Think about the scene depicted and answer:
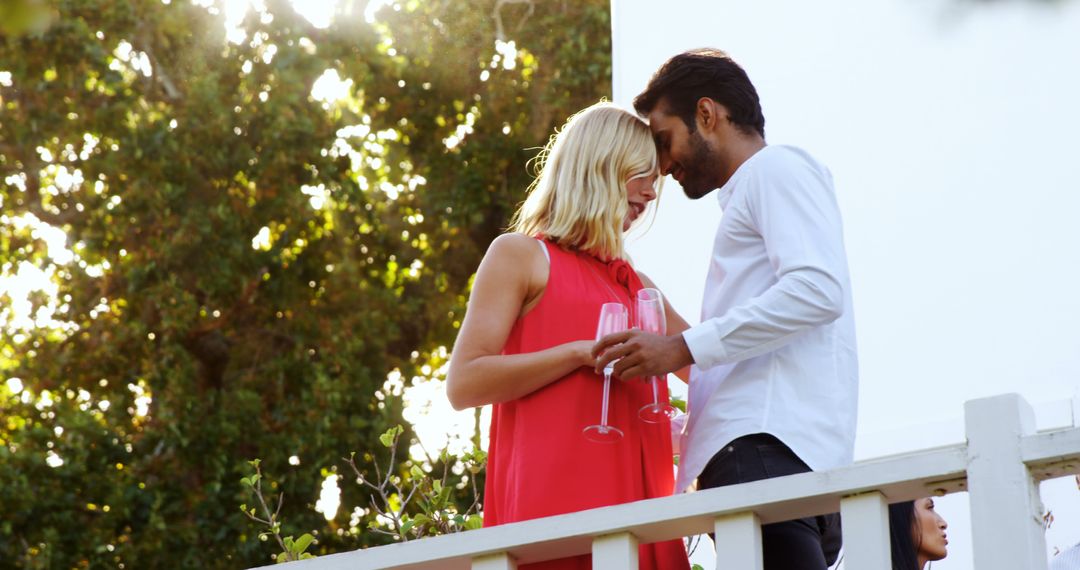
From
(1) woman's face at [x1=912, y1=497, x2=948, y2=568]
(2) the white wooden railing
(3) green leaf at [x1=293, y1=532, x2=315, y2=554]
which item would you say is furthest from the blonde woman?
(1) woman's face at [x1=912, y1=497, x2=948, y2=568]

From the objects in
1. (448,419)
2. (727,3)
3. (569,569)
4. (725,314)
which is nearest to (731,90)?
(725,314)

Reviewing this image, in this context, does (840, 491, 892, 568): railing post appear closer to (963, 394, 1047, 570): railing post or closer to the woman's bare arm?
(963, 394, 1047, 570): railing post

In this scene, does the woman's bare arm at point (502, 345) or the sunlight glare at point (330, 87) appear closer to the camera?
the woman's bare arm at point (502, 345)

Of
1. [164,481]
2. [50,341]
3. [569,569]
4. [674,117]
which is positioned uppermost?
[50,341]

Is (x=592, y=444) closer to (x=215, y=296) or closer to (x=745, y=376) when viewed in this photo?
(x=745, y=376)

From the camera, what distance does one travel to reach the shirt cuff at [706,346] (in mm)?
2719

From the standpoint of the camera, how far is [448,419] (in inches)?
472

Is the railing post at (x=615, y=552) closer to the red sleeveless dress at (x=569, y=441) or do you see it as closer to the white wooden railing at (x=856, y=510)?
the white wooden railing at (x=856, y=510)

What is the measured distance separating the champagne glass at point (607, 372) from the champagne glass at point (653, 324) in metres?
0.06

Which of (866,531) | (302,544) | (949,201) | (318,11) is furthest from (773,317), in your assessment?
(318,11)

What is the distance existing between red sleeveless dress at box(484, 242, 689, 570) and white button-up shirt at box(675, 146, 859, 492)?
3.6 inches

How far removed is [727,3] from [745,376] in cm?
406

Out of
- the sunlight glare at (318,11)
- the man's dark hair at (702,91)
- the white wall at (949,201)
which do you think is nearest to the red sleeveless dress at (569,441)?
the man's dark hair at (702,91)

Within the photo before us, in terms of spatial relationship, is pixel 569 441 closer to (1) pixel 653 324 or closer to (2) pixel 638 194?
(1) pixel 653 324
